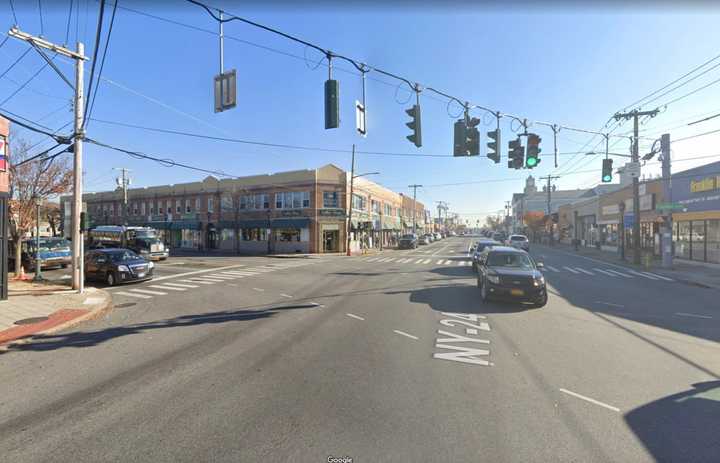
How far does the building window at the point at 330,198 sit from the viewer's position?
35969mm

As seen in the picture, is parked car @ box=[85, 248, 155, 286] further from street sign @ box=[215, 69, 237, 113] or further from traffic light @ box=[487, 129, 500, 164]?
traffic light @ box=[487, 129, 500, 164]

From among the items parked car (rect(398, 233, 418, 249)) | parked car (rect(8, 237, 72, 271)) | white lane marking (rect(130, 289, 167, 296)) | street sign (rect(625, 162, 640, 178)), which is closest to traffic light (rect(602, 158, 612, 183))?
street sign (rect(625, 162, 640, 178))

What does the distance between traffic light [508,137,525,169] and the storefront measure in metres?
15.9

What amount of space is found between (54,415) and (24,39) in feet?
40.8

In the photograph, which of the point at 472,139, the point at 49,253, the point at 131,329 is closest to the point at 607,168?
the point at 472,139

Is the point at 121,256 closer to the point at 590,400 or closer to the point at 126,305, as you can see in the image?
the point at 126,305

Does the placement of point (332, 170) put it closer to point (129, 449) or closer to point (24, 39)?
point (24, 39)

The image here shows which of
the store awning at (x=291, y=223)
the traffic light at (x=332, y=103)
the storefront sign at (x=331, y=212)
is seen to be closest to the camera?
the traffic light at (x=332, y=103)

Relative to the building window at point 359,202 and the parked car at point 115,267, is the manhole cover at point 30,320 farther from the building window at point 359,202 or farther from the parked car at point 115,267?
the building window at point 359,202

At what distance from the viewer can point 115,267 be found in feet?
48.3

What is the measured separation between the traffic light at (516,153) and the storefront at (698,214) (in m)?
15.9

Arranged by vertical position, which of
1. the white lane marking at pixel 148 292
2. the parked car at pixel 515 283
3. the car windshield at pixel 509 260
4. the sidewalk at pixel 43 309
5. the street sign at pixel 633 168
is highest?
the street sign at pixel 633 168

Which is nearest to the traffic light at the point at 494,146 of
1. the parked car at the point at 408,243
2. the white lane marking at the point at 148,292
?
the white lane marking at the point at 148,292

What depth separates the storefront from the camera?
70.1ft
